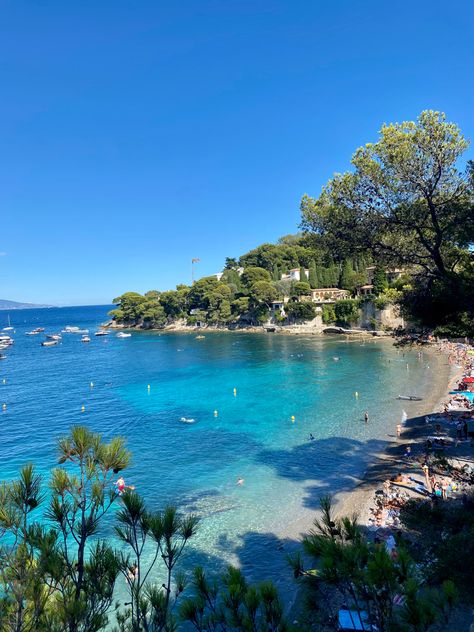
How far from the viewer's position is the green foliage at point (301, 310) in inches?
3317

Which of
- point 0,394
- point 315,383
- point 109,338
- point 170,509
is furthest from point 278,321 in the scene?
point 170,509

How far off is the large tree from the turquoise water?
11.9 metres

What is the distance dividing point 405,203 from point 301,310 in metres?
72.8

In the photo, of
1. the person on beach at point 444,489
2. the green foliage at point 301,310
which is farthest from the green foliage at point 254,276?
the person on beach at point 444,489

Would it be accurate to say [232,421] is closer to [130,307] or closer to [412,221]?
[412,221]

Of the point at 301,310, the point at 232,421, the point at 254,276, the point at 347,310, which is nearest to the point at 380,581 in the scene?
the point at 232,421

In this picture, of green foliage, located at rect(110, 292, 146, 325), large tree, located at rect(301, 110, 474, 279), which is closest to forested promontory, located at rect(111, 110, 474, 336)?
large tree, located at rect(301, 110, 474, 279)

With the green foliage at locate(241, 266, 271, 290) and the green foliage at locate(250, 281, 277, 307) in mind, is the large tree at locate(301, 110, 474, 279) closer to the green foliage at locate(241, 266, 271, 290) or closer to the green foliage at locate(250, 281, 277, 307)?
the green foliage at locate(250, 281, 277, 307)

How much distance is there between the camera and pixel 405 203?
12.8 metres

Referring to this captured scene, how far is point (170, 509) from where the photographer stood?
17.1ft

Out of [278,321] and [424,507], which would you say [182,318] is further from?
[424,507]

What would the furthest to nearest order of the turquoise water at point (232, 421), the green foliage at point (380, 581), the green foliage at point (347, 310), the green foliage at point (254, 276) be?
the green foliage at point (254, 276) → the green foliage at point (347, 310) → the turquoise water at point (232, 421) → the green foliage at point (380, 581)

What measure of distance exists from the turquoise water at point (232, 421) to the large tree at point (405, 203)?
1192 centimetres

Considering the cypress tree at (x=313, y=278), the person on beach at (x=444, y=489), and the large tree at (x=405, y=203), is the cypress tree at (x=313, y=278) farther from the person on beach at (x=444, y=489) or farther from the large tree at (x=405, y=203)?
the large tree at (x=405, y=203)
